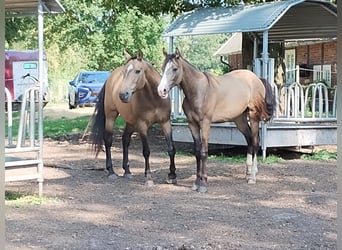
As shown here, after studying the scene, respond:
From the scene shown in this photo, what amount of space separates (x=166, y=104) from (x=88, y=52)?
24251 millimetres

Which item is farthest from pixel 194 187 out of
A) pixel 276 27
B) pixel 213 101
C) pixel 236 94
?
pixel 276 27

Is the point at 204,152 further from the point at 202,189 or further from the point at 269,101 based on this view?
the point at 269,101

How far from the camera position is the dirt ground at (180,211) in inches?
173

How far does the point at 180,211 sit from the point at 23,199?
1.77 m

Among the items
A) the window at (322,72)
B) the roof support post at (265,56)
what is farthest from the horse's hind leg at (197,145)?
the window at (322,72)

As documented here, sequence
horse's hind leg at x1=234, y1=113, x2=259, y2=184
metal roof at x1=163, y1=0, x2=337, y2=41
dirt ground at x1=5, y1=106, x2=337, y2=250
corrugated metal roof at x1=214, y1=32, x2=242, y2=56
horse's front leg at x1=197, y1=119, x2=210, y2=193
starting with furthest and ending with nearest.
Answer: corrugated metal roof at x1=214, y1=32, x2=242, y2=56, metal roof at x1=163, y1=0, x2=337, y2=41, horse's hind leg at x1=234, y1=113, x2=259, y2=184, horse's front leg at x1=197, y1=119, x2=210, y2=193, dirt ground at x1=5, y1=106, x2=337, y2=250

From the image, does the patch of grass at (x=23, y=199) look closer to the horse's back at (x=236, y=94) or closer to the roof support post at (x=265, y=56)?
the horse's back at (x=236, y=94)

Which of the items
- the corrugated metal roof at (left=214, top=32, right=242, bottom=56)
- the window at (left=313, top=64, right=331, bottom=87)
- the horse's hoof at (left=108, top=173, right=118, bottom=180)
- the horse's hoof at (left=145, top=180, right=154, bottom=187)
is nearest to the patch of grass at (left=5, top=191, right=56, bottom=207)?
the horse's hoof at (left=145, top=180, right=154, bottom=187)

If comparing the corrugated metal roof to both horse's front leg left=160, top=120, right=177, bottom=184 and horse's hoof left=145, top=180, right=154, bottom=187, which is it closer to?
horse's front leg left=160, top=120, right=177, bottom=184

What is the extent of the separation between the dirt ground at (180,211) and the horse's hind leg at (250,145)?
16cm

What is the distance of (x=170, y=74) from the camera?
6516 millimetres

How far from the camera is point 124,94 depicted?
6.72 metres

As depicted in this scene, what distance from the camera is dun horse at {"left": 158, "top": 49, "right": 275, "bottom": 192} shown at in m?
6.64

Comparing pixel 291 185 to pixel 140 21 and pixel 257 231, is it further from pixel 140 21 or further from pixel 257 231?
pixel 140 21
